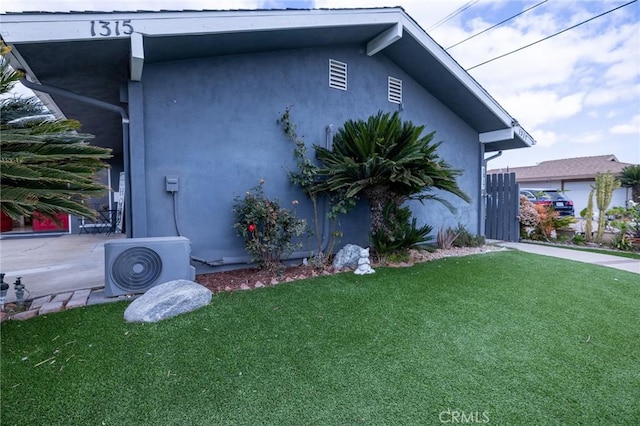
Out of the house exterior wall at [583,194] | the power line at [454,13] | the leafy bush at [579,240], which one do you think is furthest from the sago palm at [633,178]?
the power line at [454,13]

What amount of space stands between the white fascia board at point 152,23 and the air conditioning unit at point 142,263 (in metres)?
2.45

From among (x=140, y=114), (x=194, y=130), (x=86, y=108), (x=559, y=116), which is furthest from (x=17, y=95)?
(x=559, y=116)

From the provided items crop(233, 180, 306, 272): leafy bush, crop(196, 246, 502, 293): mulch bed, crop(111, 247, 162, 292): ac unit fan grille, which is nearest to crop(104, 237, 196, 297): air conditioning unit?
crop(111, 247, 162, 292): ac unit fan grille

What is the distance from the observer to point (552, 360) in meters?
2.70

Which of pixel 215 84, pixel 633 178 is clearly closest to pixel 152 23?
pixel 215 84

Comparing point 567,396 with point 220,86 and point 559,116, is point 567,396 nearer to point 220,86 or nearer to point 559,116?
point 220,86

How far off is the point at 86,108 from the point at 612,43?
14.7 m

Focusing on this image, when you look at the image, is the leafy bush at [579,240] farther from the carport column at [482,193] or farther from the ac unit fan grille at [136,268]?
the ac unit fan grille at [136,268]

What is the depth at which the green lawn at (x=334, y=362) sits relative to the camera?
203 centimetres

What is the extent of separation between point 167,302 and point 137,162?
7.50ft

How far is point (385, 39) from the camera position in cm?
629

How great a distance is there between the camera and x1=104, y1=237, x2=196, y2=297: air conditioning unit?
3861mm

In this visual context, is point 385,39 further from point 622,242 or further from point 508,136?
point 622,242

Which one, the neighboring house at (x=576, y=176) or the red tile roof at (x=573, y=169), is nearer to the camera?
the neighboring house at (x=576, y=176)
